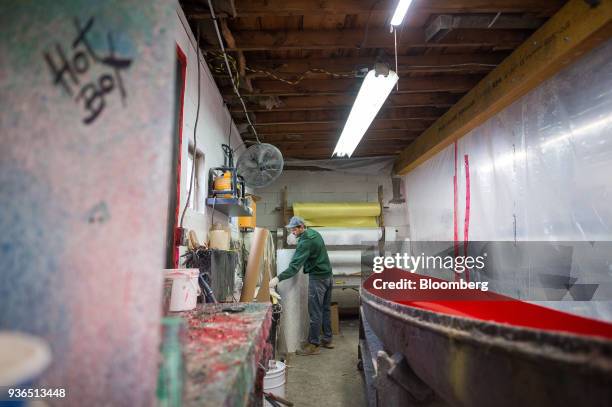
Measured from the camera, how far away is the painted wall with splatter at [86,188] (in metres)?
0.51

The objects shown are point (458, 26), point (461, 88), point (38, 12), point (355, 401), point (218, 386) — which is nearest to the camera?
point (38, 12)

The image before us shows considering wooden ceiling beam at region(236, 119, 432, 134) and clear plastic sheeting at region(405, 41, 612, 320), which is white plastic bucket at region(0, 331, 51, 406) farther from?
wooden ceiling beam at region(236, 119, 432, 134)

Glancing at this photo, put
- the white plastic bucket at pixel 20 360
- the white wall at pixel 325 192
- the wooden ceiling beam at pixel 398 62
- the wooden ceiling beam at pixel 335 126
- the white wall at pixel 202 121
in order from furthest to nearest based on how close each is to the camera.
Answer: the white wall at pixel 325 192 → the wooden ceiling beam at pixel 335 126 → the wooden ceiling beam at pixel 398 62 → the white wall at pixel 202 121 → the white plastic bucket at pixel 20 360

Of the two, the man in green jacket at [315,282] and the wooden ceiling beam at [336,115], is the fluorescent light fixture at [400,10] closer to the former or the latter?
the wooden ceiling beam at [336,115]

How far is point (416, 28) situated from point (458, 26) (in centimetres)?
35

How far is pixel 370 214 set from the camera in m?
6.07

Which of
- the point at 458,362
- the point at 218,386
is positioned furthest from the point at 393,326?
the point at 218,386

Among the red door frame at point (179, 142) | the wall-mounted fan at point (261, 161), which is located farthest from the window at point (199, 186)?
the wall-mounted fan at point (261, 161)

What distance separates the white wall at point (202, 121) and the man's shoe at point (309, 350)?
1.71 m

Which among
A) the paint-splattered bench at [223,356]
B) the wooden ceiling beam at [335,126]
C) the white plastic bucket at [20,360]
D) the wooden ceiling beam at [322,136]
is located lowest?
the paint-splattered bench at [223,356]

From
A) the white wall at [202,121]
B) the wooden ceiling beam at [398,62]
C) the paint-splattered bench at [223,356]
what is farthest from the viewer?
the wooden ceiling beam at [398,62]

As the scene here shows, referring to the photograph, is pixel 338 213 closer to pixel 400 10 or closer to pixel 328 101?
pixel 328 101

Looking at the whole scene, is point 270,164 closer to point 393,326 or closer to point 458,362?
point 393,326

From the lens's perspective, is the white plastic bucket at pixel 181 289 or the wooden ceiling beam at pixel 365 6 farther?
the wooden ceiling beam at pixel 365 6
